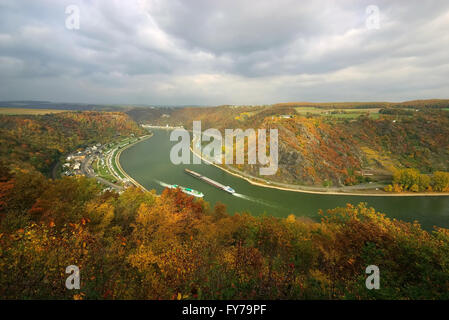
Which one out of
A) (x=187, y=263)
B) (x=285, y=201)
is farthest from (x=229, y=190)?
(x=187, y=263)

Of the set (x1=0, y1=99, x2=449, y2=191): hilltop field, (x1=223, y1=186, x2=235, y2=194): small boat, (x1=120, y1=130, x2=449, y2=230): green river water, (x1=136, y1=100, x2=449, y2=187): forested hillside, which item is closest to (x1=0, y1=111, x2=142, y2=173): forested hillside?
(x1=120, y1=130, x2=449, y2=230): green river water

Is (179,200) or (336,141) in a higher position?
(336,141)

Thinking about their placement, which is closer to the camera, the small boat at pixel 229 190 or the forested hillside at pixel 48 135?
the small boat at pixel 229 190

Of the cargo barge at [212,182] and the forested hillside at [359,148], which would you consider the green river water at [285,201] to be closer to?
the cargo barge at [212,182]

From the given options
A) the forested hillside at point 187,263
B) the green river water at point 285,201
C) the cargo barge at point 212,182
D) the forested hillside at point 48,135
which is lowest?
the green river water at point 285,201

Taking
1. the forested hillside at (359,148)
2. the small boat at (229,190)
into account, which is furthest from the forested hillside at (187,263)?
the forested hillside at (359,148)

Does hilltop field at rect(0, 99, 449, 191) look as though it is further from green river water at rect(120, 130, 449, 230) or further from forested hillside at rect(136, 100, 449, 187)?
green river water at rect(120, 130, 449, 230)

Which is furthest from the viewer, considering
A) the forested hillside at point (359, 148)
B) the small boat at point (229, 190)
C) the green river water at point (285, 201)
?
the forested hillside at point (359, 148)
